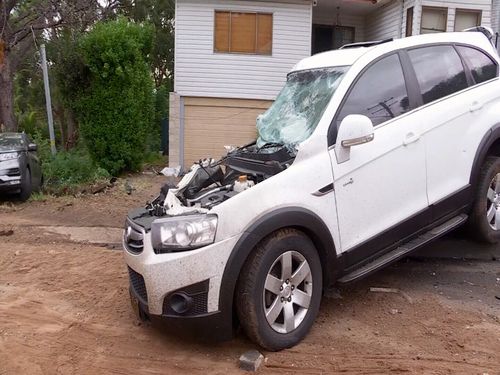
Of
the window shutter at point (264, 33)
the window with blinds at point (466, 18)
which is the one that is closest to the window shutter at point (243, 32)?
the window shutter at point (264, 33)

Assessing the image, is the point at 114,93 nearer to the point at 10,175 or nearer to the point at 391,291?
the point at 10,175

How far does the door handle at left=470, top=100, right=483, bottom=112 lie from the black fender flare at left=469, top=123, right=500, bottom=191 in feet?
0.79

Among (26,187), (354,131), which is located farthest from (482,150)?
(26,187)

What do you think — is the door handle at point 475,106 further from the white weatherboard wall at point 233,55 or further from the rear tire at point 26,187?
the white weatherboard wall at point 233,55

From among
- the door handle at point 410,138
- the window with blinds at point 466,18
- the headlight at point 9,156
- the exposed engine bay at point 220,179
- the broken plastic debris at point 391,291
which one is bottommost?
the broken plastic debris at point 391,291

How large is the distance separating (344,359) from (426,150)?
1891mm

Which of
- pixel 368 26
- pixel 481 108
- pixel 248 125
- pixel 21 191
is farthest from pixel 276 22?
pixel 481 108

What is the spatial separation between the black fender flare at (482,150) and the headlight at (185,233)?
105 inches

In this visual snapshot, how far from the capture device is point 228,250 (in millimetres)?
3496

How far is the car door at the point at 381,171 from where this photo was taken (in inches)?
160

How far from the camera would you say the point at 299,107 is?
4672 millimetres

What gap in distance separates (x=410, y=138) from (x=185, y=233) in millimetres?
2068

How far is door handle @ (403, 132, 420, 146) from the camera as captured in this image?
172 inches

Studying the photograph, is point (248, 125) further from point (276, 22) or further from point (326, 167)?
point (326, 167)
